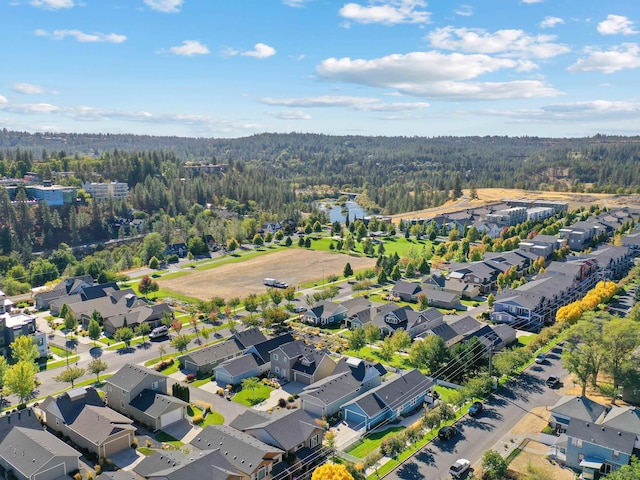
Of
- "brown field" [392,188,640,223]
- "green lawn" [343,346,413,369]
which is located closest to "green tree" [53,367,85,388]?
"green lawn" [343,346,413,369]

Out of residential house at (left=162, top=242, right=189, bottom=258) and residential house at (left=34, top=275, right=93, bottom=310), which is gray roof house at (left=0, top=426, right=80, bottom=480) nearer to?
residential house at (left=34, top=275, right=93, bottom=310)

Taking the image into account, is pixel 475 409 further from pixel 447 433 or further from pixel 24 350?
pixel 24 350

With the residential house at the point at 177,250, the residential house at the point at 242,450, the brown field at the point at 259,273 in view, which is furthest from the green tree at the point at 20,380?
the residential house at the point at 177,250

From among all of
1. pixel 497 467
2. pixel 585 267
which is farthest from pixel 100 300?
pixel 585 267

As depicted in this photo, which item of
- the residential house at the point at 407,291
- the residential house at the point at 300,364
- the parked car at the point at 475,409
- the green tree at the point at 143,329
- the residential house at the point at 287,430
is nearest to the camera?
the residential house at the point at 287,430

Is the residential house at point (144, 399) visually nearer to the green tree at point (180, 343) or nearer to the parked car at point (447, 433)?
the green tree at point (180, 343)

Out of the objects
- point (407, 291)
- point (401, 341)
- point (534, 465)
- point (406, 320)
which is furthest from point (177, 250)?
point (534, 465)
